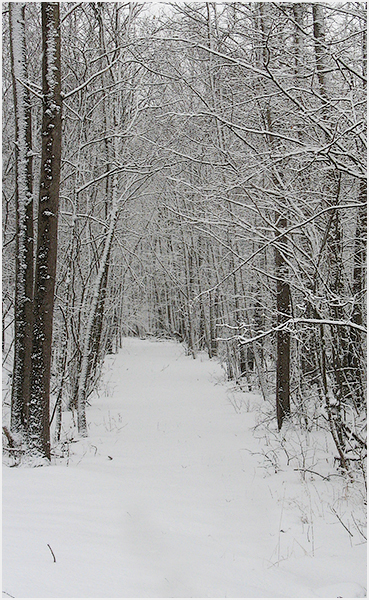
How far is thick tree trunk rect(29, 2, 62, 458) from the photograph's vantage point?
5.39 m

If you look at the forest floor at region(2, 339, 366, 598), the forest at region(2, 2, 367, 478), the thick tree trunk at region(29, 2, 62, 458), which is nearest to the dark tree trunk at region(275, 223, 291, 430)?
the forest at region(2, 2, 367, 478)

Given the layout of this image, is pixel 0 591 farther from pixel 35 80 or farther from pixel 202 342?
pixel 202 342

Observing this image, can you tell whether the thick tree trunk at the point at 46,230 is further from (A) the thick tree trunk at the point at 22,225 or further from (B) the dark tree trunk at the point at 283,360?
(B) the dark tree trunk at the point at 283,360

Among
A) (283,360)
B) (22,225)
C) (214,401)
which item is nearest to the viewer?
(22,225)

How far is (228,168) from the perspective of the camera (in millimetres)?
7227

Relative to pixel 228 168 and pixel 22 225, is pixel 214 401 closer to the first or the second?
pixel 228 168

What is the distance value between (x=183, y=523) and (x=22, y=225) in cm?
453

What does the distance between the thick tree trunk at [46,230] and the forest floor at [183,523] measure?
77 cm

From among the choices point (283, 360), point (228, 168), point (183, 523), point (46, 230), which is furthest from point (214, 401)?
point (183, 523)

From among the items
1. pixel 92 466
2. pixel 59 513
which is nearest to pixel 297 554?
pixel 59 513

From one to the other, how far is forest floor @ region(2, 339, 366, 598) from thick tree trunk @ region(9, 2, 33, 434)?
1072 mm

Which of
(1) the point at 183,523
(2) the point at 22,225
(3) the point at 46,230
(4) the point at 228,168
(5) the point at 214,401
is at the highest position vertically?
(4) the point at 228,168

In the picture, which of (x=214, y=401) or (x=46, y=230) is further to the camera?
(x=214, y=401)

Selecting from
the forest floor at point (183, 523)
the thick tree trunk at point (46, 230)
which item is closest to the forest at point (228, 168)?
the thick tree trunk at point (46, 230)
